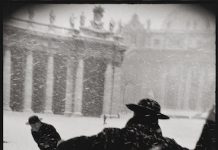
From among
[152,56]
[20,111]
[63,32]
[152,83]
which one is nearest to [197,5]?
[152,56]

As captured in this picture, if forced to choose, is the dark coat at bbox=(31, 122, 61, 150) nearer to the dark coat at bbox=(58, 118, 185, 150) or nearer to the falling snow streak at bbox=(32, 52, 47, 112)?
the dark coat at bbox=(58, 118, 185, 150)

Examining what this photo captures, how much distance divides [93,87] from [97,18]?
66 centimetres

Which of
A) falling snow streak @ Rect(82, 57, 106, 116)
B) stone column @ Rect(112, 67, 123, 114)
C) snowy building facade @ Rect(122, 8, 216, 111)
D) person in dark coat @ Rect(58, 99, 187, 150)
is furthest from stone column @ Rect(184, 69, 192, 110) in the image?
person in dark coat @ Rect(58, 99, 187, 150)

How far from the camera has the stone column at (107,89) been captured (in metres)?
2.99

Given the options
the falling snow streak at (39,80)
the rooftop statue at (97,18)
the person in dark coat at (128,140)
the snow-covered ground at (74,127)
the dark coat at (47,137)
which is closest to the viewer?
the person in dark coat at (128,140)

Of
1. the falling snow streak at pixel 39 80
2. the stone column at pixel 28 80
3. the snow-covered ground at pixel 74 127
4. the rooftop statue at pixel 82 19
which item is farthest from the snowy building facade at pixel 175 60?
the stone column at pixel 28 80

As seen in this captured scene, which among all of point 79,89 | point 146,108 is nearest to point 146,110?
point 146,108

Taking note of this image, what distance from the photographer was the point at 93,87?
10.00ft

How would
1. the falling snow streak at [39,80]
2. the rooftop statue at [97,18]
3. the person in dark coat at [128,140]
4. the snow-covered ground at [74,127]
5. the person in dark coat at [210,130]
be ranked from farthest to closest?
the falling snow streak at [39,80]
the rooftop statue at [97,18]
the snow-covered ground at [74,127]
the person in dark coat at [210,130]
the person in dark coat at [128,140]

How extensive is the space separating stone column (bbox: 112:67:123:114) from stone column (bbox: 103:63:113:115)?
0.14 feet

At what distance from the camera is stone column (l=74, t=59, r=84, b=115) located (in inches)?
119

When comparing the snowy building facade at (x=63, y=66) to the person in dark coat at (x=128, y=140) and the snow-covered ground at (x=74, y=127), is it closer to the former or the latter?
the snow-covered ground at (x=74, y=127)

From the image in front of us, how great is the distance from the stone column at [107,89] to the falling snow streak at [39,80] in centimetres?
60

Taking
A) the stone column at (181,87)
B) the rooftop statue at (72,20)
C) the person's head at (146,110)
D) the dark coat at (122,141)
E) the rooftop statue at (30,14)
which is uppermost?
the rooftop statue at (30,14)
